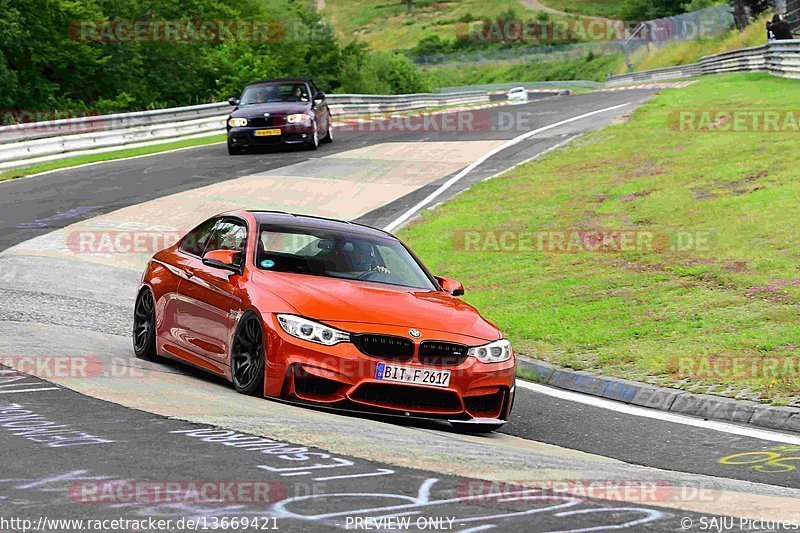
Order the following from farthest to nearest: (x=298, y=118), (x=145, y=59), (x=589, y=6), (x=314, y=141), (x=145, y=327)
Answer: (x=589, y=6) < (x=145, y=59) < (x=314, y=141) < (x=298, y=118) < (x=145, y=327)

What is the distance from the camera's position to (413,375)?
329 inches

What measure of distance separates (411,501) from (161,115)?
3105 centimetres

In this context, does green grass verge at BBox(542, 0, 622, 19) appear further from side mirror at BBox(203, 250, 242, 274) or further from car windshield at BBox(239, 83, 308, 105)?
side mirror at BBox(203, 250, 242, 274)

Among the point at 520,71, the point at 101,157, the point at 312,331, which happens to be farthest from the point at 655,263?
the point at 520,71

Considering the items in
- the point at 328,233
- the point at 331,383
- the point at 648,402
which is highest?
the point at 328,233

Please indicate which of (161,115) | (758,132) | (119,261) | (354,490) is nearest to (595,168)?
(758,132)

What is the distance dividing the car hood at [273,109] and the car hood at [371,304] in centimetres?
2130

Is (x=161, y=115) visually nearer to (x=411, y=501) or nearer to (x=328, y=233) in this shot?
(x=328, y=233)

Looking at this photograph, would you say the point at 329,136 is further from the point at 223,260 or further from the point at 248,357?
the point at 248,357

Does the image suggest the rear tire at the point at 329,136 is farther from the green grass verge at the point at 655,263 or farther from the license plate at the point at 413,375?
the license plate at the point at 413,375

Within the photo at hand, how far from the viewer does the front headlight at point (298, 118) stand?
3022 centimetres

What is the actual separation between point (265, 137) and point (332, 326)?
2221 cm

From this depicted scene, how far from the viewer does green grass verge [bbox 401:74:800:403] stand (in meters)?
11.2

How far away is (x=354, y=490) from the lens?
5703mm
